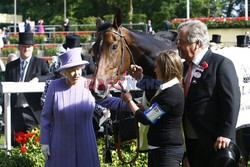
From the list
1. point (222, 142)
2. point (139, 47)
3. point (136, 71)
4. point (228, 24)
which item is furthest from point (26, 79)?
point (228, 24)

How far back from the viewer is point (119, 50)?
5.53 meters

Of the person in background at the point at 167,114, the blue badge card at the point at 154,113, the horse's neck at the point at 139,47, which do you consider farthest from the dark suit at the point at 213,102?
the horse's neck at the point at 139,47

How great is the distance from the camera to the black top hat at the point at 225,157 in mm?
4464

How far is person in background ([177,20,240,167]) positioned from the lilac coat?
1053 mm

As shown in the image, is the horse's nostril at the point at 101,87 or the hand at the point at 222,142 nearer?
the hand at the point at 222,142

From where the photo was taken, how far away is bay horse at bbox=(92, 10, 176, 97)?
5391 mm

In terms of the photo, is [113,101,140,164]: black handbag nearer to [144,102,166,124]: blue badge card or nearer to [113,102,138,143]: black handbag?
[113,102,138,143]: black handbag

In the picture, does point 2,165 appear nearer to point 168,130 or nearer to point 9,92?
point 9,92

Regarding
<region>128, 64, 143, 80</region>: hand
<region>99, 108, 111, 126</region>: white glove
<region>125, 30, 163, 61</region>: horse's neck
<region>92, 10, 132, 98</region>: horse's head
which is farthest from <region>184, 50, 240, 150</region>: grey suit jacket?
Answer: <region>99, 108, 111, 126</region>: white glove

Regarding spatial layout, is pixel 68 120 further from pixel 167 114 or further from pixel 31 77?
pixel 31 77

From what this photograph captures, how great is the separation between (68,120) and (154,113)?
1020 mm

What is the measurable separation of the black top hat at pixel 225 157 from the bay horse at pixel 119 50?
1.28 metres

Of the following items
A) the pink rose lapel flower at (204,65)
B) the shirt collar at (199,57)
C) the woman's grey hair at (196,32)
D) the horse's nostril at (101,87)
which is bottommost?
the horse's nostril at (101,87)

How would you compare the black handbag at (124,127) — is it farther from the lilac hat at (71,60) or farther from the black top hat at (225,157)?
the black top hat at (225,157)
